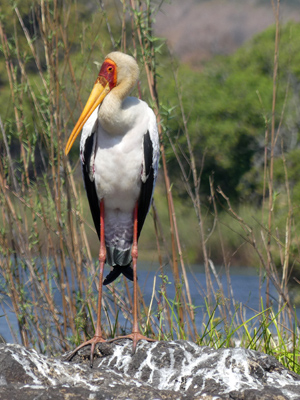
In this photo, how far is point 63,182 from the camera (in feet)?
12.6

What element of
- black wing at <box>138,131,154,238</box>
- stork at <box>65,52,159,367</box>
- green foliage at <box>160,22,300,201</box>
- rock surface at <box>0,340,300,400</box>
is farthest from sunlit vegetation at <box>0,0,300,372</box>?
green foliage at <box>160,22,300,201</box>

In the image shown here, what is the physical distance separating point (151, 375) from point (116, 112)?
1.36m

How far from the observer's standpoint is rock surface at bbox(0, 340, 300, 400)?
2.19 metres

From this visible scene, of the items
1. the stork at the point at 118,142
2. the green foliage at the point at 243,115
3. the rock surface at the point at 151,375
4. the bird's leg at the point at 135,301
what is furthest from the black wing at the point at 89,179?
the green foliage at the point at 243,115

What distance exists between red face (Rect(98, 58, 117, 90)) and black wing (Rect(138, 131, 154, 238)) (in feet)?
1.12

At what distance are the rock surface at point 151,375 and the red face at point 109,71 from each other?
1397 millimetres

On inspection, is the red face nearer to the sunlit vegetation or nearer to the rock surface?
the sunlit vegetation

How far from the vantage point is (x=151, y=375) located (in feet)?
8.75

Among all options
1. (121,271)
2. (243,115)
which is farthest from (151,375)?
(243,115)

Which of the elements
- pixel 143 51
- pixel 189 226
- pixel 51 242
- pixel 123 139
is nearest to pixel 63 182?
pixel 51 242

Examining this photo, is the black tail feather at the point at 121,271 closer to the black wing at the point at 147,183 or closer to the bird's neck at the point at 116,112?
the black wing at the point at 147,183

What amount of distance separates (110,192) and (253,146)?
620 inches

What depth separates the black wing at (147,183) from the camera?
3.37m

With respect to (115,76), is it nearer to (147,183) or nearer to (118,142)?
(118,142)
